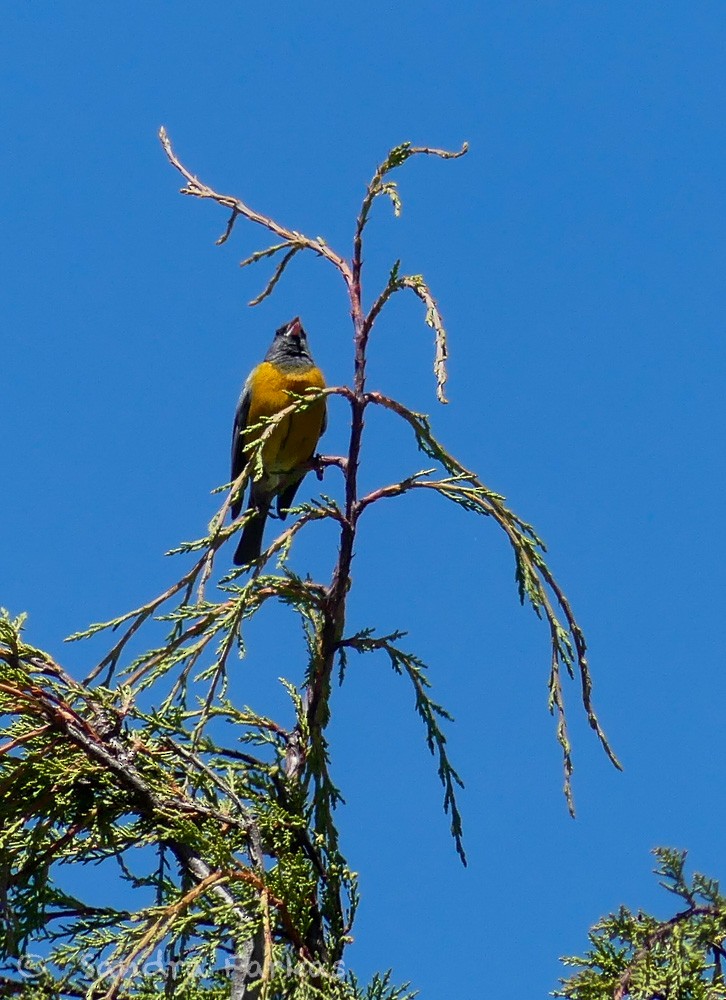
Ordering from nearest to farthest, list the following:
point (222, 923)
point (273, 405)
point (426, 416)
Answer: point (222, 923)
point (426, 416)
point (273, 405)

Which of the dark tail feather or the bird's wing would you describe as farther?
the dark tail feather

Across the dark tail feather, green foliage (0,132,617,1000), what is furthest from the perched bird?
green foliage (0,132,617,1000)

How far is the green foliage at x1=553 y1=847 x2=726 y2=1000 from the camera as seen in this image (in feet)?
9.14

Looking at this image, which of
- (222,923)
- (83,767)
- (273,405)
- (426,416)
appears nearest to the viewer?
(222,923)

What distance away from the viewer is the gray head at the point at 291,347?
23.4 feet

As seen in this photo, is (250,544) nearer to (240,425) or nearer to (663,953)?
(240,425)

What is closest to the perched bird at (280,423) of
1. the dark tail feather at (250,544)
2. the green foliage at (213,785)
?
the dark tail feather at (250,544)

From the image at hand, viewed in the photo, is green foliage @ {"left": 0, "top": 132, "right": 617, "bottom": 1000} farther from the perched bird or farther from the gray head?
the gray head

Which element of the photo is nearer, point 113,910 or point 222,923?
point 222,923

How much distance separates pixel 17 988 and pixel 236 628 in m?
0.97

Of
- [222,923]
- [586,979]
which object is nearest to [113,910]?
[222,923]

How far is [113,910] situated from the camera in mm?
3088

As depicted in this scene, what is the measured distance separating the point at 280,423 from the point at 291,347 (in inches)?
75.1

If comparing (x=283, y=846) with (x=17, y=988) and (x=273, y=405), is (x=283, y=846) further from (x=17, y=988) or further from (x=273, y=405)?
(x=273, y=405)
